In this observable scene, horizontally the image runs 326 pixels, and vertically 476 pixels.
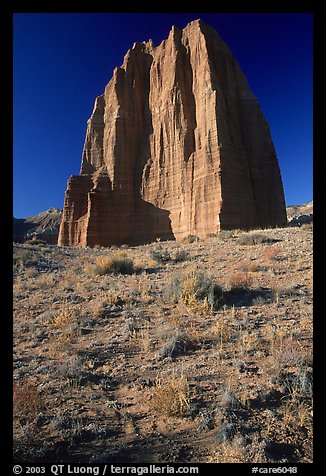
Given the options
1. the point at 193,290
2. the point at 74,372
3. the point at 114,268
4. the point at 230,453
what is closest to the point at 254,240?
the point at 114,268

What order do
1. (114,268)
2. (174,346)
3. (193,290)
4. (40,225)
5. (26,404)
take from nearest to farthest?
(26,404), (174,346), (193,290), (114,268), (40,225)

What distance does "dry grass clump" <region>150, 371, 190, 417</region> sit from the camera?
11.5 ft

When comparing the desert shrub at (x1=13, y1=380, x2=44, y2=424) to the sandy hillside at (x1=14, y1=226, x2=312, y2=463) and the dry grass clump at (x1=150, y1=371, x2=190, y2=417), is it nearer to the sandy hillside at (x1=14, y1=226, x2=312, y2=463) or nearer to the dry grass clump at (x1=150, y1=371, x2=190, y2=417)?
the sandy hillside at (x1=14, y1=226, x2=312, y2=463)

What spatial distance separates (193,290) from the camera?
7.18m

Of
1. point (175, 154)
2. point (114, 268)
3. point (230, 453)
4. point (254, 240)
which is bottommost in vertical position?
point (230, 453)

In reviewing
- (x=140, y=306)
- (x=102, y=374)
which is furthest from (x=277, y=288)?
(x=102, y=374)

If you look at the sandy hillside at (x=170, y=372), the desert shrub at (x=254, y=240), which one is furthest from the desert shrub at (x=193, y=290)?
the desert shrub at (x=254, y=240)

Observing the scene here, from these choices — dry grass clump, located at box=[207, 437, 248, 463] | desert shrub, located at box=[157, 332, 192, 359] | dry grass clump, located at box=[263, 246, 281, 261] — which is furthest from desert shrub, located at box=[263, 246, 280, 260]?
dry grass clump, located at box=[207, 437, 248, 463]

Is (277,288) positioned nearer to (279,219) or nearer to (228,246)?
(228,246)

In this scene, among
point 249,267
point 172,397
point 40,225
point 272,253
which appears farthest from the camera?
point 40,225

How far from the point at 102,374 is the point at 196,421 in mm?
1703

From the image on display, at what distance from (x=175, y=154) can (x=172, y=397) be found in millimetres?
37264

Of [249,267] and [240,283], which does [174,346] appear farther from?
[249,267]
